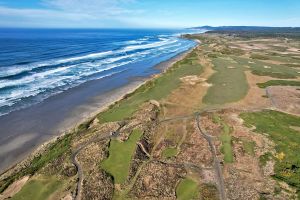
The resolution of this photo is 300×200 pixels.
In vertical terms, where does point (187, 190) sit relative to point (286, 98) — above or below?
above

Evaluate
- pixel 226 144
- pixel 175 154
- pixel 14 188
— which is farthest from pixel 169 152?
pixel 14 188

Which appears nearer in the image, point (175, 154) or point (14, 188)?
point (14, 188)

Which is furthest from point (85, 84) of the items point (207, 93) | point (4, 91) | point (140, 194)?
point (140, 194)

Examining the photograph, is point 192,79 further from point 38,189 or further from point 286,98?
point 38,189

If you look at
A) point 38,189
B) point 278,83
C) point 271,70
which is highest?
point 38,189

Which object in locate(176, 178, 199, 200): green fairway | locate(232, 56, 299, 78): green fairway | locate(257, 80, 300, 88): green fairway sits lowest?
locate(232, 56, 299, 78): green fairway

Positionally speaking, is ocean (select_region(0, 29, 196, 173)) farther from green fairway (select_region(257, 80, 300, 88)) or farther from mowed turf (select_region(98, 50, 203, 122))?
green fairway (select_region(257, 80, 300, 88))

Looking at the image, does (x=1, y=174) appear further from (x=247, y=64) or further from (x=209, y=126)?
(x=247, y=64)

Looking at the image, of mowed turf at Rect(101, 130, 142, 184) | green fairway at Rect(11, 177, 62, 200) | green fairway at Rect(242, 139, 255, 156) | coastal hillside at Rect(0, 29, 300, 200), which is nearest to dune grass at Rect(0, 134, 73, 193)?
coastal hillside at Rect(0, 29, 300, 200)
